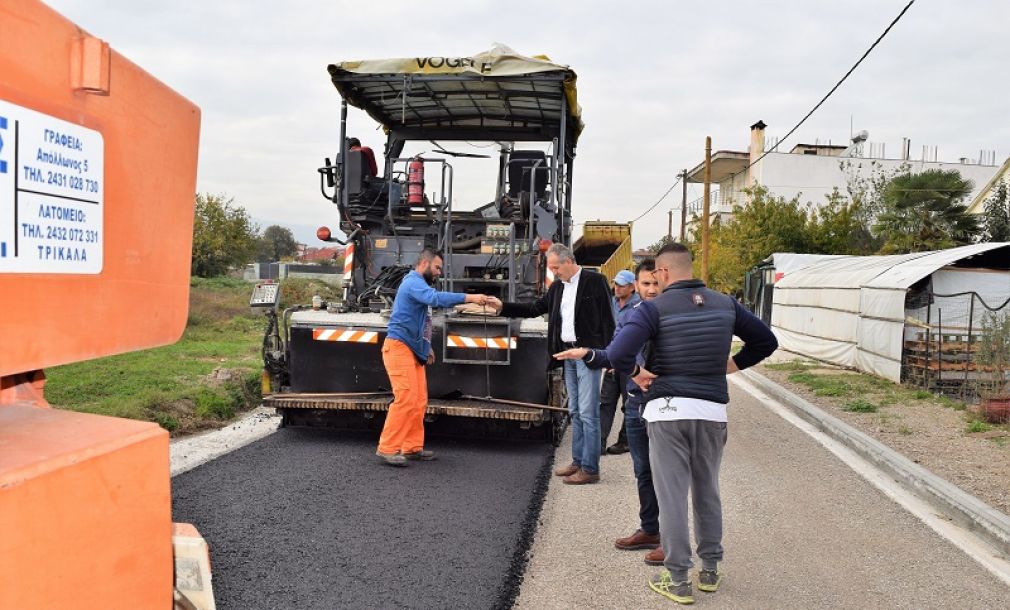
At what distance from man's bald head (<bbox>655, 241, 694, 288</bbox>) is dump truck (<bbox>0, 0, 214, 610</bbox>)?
291 centimetres

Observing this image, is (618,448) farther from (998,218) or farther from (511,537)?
(998,218)

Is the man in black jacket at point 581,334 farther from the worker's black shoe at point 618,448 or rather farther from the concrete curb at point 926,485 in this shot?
the concrete curb at point 926,485

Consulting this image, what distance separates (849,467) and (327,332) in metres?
4.97

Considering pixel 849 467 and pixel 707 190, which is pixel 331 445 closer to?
pixel 849 467

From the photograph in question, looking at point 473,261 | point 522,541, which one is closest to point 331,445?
point 473,261

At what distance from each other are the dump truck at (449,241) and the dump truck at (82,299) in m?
5.25

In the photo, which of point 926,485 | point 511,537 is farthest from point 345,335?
point 926,485

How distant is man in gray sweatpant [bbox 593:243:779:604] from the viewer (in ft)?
14.0

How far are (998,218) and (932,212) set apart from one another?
9.30 ft

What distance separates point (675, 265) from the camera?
14.7 ft

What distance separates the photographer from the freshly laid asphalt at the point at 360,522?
4160mm

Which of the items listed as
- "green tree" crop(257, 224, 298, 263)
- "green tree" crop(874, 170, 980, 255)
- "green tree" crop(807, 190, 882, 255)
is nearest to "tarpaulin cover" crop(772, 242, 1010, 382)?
"green tree" crop(874, 170, 980, 255)

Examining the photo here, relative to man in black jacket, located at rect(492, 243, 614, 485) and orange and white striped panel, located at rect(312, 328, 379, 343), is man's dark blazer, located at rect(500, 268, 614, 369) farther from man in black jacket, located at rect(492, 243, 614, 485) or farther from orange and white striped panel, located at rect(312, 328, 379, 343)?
orange and white striped panel, located at rect(312, 328, 379, 343)

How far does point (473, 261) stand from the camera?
891 cm
